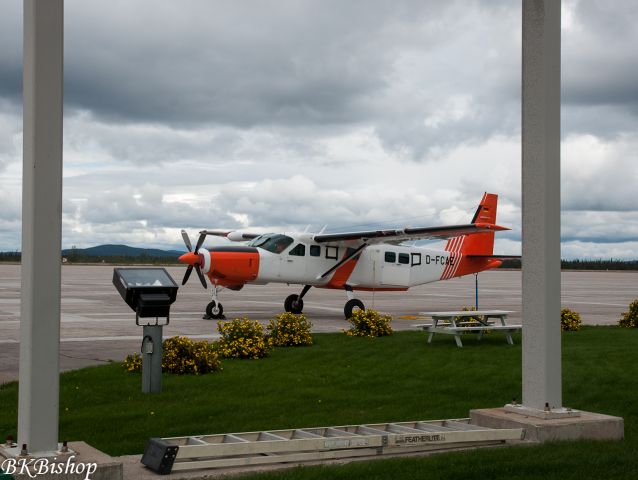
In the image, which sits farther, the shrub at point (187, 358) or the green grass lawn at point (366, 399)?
the shrub at point (187, 358)

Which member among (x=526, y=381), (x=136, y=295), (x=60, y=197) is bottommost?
(x=526, y=381)

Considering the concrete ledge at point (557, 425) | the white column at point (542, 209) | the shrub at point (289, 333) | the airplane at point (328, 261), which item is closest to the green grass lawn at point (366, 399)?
the concrete ledge at point (557, 425)

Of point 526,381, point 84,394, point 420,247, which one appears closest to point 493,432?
point 526,381

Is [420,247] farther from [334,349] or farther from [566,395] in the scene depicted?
[566,395]

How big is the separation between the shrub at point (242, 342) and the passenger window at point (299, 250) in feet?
32.1

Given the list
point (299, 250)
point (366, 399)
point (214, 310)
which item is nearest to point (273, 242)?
point (299, 250)

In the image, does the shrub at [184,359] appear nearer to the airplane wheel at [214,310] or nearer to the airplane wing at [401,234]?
the airplane wheel at [214,310]

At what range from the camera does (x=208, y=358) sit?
36.6 feet

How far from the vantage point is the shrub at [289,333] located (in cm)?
1430

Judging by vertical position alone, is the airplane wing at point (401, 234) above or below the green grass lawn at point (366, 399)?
above

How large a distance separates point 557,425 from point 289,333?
847cm

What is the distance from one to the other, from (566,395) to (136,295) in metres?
5.24

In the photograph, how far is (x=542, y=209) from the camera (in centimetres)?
653

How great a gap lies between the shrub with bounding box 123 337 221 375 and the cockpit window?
38.5 ft
